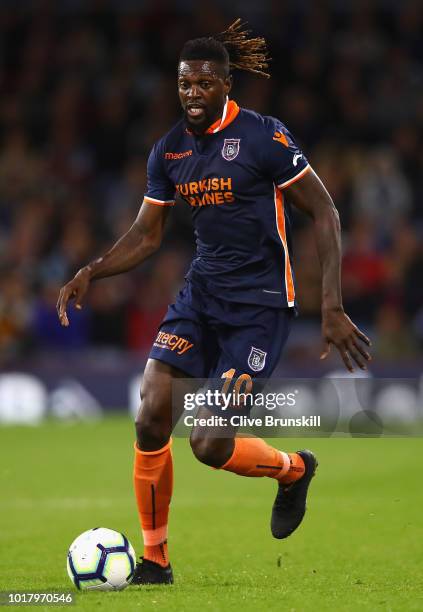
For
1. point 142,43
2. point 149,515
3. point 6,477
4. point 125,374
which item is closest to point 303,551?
point 149,515

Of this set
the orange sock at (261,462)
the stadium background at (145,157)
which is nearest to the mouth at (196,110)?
the orange sock at (261,462)

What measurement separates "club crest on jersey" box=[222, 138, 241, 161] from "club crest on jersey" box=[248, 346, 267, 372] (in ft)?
2.79

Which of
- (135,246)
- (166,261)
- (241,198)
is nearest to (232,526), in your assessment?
(135,246)

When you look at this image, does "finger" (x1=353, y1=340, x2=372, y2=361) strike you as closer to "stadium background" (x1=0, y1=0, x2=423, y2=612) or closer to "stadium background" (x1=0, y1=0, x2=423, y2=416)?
"stadium background" (x1=0, y1=0, x2=423, y2=612)

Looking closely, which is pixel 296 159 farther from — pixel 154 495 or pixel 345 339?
pixel 154 495

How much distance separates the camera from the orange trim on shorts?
5.53 meters

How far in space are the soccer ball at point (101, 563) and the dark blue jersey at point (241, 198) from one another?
3.93 feet

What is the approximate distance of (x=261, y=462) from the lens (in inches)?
222

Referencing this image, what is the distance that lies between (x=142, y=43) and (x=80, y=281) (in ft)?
39.0

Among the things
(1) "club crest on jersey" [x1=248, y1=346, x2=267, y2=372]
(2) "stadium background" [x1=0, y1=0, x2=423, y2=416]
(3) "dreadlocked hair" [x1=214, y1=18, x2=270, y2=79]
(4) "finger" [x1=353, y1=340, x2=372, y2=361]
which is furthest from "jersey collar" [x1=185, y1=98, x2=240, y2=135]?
(2) "stadium background" [x1=0, y1=0, x2=423, y2=416]

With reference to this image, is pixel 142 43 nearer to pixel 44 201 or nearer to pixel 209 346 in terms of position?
pixel 44 201

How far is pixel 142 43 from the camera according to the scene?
17.0 m

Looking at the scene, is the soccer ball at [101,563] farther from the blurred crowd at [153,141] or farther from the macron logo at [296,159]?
the blurred crowd at [153,141]

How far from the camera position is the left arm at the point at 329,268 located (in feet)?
16.3
